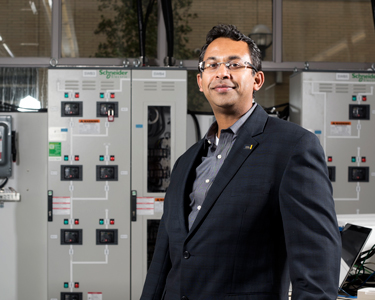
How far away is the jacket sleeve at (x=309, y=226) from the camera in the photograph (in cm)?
100

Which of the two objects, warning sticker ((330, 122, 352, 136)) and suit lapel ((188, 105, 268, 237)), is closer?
suit lapel ((188, 105, 268, 237))

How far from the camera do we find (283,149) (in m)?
1.12

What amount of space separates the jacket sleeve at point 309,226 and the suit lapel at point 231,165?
143mm

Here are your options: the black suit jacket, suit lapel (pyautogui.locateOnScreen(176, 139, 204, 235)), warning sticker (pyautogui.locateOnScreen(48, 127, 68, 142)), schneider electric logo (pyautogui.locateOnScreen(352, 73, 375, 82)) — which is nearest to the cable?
warning sticker (pyautogui.locateOnScreen(48, 127, 68, 142))

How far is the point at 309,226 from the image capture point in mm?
1036

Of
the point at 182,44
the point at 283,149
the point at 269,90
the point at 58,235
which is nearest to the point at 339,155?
the point at 269,90

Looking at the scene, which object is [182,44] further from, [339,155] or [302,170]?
[302,170]

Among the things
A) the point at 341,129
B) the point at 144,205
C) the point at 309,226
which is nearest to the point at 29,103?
the point at 144,205

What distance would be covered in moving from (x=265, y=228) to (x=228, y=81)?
47 cm

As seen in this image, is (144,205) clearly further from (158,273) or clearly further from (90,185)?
(158,273)

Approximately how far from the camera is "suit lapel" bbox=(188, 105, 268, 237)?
3.81ft

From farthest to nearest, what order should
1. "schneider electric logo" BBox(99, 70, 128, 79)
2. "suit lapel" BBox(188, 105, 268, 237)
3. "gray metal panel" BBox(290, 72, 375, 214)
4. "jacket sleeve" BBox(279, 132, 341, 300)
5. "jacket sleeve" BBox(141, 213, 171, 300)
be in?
"gray metal panel" BBox(290, 72, 375, 214), "schneider electric logo" BBox(99, 70, 128, 79), "jacket sleeve" BBox(141, 213, 171, 300), "suit lapel" BBox(188, 105, 268, 237), "jacket sleeve" BBox(279, 132, 341, 300)

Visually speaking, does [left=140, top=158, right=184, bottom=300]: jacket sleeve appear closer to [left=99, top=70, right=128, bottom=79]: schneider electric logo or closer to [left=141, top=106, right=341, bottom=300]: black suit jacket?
[left=141, top=106, right=341, bottom=300]: black suit jacket

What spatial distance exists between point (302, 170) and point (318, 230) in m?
0.16
